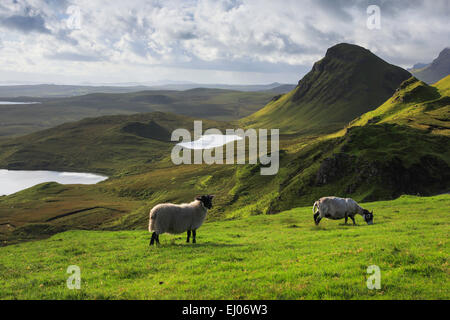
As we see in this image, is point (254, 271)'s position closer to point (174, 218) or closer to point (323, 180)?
point (174, 218)

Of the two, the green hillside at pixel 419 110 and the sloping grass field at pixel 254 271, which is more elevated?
the green hillside at pixel 419 110

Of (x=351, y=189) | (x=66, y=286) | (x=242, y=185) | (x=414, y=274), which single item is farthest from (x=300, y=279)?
(x=242, y=185)

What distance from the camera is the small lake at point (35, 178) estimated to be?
534 ft

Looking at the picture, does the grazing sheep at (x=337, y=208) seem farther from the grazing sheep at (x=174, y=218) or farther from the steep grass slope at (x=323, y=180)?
the steep grass slope at (x=323, y=180)

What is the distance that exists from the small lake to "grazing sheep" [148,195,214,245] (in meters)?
151

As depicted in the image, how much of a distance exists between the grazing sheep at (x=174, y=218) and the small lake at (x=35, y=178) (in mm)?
151036

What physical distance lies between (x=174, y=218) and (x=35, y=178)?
184 metres

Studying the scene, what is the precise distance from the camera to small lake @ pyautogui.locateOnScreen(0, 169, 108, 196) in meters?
163

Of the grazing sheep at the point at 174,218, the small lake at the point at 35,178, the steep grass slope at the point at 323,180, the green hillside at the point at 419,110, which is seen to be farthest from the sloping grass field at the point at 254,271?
the small lake at the point at 35,178

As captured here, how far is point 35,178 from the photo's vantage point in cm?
17888

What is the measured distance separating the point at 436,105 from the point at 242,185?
56.6 metres

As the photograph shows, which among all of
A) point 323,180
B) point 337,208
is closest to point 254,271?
point 337,208

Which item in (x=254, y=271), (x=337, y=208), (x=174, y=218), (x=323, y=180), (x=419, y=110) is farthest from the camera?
(x=419, y=110)

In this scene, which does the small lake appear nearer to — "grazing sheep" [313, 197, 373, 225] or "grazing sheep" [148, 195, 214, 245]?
"grazing sheep" [313, 197, 373, 225]
